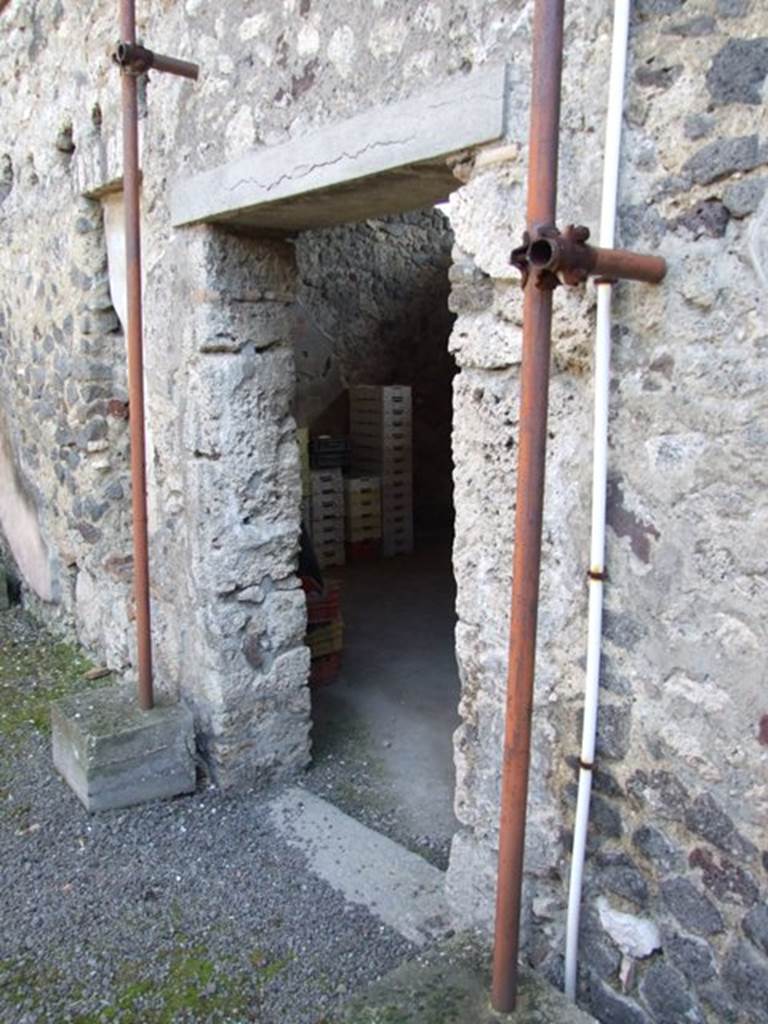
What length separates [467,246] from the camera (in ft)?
7.67

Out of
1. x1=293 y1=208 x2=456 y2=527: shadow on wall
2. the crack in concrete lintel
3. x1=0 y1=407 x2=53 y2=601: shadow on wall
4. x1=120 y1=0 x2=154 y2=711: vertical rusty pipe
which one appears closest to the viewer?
the crack in concrete lintel

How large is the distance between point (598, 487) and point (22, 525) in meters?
4.85

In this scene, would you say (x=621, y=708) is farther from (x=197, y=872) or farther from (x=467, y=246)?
(x=197, y=872)

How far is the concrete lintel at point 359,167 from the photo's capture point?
2262 mm

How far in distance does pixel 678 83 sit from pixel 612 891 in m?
1.78

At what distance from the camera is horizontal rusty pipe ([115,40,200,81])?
314cm

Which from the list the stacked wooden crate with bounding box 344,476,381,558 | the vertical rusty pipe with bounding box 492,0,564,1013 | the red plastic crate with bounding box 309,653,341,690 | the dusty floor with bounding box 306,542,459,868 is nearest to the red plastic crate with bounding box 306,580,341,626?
the red plastic crate with bounding box 309,653,341,690

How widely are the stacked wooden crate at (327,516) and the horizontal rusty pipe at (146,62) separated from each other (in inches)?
172

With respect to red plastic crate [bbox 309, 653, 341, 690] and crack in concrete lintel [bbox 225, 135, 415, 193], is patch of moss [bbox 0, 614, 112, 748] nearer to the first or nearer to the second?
red plastic crate [bbox 309, 653, 341, 690]

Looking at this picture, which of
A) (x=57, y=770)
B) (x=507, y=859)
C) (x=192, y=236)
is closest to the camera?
(x=507, y=859)

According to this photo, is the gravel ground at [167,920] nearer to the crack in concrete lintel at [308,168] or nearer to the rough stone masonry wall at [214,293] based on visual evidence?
the rough stone masonry wall at [214,293]

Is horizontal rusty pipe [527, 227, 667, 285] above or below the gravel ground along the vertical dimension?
above

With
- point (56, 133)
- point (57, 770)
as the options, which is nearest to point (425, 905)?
point (57, 770)

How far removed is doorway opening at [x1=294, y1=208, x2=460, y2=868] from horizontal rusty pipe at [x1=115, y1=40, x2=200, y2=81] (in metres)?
2.56
